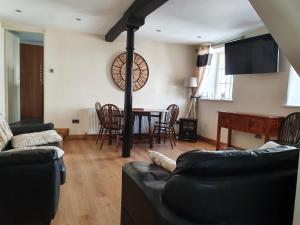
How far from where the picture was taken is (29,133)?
3.00 metres

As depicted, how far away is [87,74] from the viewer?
5.51m

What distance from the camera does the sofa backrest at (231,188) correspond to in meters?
1.04

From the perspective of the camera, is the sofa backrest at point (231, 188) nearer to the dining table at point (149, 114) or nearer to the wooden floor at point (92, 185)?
the wooden floor at point (92, 185)

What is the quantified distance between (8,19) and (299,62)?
5.00m

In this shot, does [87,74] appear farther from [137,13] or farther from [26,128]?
[26,128]

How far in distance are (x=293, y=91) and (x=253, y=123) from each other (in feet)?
2.72

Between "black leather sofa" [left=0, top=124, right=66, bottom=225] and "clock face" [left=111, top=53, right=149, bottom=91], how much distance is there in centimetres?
406

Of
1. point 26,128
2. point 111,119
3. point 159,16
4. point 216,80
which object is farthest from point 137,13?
point 216,80

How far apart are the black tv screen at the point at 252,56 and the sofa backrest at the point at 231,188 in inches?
131

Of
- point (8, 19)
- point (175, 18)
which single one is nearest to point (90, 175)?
point (175, 18)

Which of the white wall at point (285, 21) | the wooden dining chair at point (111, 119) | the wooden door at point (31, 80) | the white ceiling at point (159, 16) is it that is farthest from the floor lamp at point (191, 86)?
the white wall at point (285, 21)

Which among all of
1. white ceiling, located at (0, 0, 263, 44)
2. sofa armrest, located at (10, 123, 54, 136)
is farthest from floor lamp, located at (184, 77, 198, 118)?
sofa armrest, located at (10, 123, 54, 136)

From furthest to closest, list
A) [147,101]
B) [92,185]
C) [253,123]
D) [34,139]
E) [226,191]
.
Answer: [147,101] < [253,123] < [92,185] < [34,139] < [226,191]

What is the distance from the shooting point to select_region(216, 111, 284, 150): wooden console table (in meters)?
3.72
